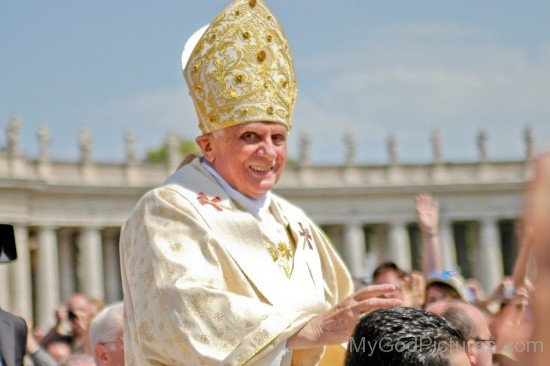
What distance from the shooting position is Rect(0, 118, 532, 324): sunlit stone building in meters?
56.3

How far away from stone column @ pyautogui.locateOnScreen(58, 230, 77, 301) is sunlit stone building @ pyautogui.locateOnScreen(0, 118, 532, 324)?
2.3 inches

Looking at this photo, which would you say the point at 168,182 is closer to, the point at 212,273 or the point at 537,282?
the point at 212,273

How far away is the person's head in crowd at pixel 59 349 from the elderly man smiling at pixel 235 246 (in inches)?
272

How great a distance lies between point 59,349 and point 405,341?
977 centimetres

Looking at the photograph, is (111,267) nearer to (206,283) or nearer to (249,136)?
(249,136)

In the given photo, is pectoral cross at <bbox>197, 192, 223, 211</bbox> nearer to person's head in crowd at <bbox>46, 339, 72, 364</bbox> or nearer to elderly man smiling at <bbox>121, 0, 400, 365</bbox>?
elderly man smiling at <bbox>121, 0, 400, 365</bbox>

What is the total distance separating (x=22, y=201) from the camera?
55.9 meters

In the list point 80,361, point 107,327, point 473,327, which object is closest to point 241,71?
point 473,327

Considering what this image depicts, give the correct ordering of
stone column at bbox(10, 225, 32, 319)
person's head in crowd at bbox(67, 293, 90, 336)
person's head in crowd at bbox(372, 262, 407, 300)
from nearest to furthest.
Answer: person's head in crowd at bbox(372, 262, 407, 300) < person's head in crowd at bbox(67, 293, 90, 336) < stone column at bbox(10, 225, 32, 319)

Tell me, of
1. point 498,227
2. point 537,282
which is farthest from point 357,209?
point 537,282

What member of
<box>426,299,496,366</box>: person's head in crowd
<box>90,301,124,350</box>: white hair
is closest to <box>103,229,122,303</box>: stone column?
<box>90,301,124,350</box>: white hair

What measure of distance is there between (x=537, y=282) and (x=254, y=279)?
2761 mm

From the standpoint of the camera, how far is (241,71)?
580 centimetres

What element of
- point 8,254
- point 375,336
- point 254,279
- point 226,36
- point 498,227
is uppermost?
point 498,227
